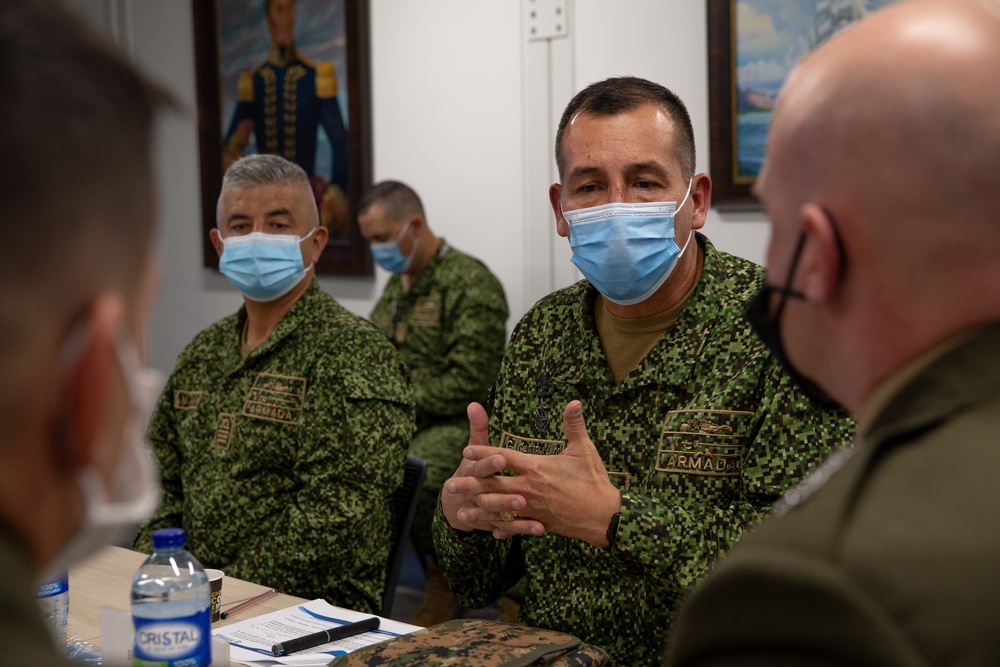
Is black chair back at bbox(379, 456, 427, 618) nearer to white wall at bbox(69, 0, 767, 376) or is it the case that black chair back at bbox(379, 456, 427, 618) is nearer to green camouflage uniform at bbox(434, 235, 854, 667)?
green camouflage uniform at bbox(434, 235, 854, 667)

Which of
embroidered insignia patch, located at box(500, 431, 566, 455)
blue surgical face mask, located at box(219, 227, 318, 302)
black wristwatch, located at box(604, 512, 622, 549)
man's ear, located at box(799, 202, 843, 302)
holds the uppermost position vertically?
man's ear, located at box(799, 202, 843, 302)

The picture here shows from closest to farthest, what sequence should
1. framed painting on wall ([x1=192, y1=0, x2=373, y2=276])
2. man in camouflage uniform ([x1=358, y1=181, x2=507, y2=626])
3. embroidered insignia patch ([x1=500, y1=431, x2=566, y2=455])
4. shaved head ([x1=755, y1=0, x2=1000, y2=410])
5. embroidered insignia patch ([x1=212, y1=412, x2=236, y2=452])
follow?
shaved head ([x1=755, y1=0, x2=1000, y2=410]) → embroidered insignia patch ([x1=500, y1=431, x2=566, y2=455]) → embroidered insignia patch ([x1=212, y1=412, x2=236, y2=452]) → man in camouflage uniform ([x1=358, y1=181, x2=507, y2=626]) → framed painting on wall ([x1=192, y1=0, x2=373, y2=276])

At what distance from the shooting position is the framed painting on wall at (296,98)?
4844mm

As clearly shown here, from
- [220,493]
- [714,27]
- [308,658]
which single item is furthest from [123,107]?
[714,27]

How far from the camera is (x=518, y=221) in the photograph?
442cm

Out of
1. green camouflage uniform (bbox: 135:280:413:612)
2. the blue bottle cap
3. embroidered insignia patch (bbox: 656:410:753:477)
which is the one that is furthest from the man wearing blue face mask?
green camouflage uniform (bbox: 135:280:413:612)

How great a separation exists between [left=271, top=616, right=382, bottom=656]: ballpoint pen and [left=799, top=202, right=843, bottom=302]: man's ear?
108 centimetres

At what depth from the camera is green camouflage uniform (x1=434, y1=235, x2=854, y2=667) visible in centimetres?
169

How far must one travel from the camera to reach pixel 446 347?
13.6 ft

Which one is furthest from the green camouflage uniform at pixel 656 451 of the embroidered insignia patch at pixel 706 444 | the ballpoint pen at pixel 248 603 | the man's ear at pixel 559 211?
the ballpoint pen at pixel 248 603

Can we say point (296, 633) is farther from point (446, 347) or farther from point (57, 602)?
point (446, 347)

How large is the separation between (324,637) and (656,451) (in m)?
0.68

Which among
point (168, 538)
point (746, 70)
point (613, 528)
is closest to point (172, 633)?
point (168, 538)

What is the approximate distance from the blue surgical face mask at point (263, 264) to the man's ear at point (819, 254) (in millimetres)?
1941
